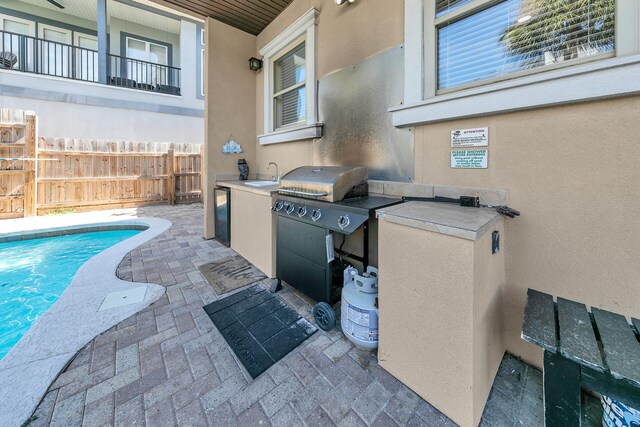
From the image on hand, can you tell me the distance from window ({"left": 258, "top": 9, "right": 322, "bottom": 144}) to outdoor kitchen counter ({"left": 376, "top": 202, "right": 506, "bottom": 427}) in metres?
2.20

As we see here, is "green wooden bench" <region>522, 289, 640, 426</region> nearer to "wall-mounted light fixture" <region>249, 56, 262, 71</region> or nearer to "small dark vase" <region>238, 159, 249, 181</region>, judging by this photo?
"small dark vase" <region>238, 159, 249, 181</region>

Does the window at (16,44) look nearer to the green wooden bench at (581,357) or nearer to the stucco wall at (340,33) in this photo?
the stucco wall at (340,33)

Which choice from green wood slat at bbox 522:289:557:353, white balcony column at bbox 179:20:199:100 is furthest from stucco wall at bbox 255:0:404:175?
white balcony column at bbox 179:20:199:100

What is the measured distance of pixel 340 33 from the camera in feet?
9.57

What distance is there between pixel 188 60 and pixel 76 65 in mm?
3446

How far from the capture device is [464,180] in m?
1.95

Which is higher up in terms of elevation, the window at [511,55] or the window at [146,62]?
the window at [146,62]

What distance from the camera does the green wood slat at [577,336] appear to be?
1.00 metres

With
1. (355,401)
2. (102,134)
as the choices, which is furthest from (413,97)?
(102,134)

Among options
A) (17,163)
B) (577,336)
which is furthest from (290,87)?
(17,163)

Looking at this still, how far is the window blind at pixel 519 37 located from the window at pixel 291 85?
163 cm

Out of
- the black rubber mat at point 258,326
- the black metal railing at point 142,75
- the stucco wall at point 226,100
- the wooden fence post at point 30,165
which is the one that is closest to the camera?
the black rubber mat at point 258,326

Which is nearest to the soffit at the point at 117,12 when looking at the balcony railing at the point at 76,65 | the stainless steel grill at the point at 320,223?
the balcony railing at the point at 76,65

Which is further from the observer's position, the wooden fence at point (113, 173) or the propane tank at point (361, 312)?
the wooden fence at point (113, 173)
